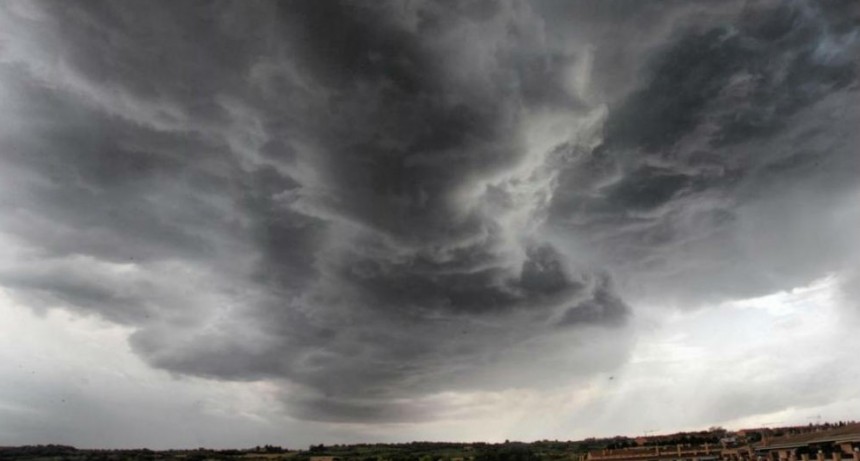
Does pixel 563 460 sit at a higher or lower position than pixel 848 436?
lower

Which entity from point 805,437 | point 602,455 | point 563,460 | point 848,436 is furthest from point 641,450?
point 563,460

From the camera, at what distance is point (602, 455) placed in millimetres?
117125

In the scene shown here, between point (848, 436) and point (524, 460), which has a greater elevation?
point (848, 436)

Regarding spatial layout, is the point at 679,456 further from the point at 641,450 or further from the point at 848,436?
the point at 848,436

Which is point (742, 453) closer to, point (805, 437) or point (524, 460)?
point (805, 437)

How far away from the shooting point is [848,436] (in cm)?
6969

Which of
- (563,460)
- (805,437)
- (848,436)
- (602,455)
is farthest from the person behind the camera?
(563,460)

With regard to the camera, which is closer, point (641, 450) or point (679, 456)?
point (679, 456)

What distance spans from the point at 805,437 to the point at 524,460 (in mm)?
120538

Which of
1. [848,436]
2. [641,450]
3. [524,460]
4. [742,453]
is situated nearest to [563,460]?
[524,460]

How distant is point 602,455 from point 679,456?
14651mm

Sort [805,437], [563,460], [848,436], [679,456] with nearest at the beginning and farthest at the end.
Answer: [848,436] → [805,437] → [679,456] → [563,460]

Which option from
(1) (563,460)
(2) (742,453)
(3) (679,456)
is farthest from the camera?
(1) (563,460)

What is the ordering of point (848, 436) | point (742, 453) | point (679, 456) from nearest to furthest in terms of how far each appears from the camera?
point (848, 436)
point (742, 453)
point (679, 456)
